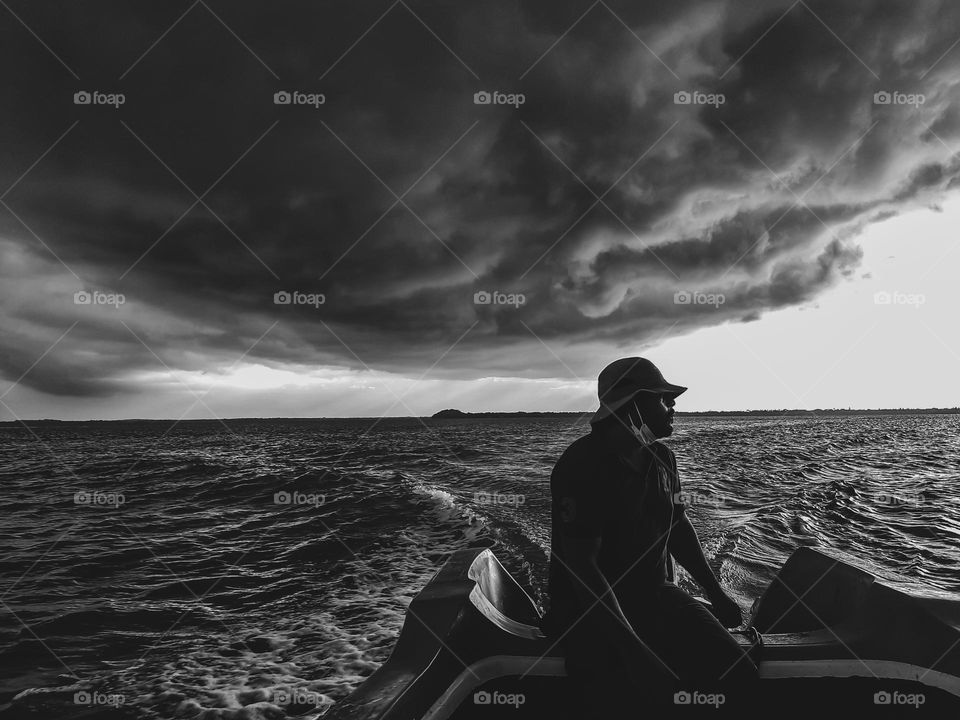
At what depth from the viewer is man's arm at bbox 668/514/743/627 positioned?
2.97 meters

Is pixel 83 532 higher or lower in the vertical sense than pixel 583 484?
lower

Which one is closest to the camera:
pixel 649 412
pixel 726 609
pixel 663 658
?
pixel 663 658

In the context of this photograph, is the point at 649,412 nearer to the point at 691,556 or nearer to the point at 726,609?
the point at 691,556

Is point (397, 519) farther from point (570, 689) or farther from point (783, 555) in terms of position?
point (570, 689)

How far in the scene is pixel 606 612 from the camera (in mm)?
2240

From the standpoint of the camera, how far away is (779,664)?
2.61m

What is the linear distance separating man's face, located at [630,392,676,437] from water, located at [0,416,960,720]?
5.93 feet

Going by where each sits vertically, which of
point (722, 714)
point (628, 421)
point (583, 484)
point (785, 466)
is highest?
point (628, 421)

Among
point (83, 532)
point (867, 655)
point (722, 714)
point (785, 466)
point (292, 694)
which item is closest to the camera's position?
point (722, 714)

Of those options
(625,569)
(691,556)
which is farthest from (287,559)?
(625,569)

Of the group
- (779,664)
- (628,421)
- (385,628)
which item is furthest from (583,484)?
(385,628)

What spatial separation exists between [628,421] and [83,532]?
13200mm

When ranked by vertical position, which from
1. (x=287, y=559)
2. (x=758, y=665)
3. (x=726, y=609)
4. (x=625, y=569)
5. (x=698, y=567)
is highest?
(x=625, y=569)

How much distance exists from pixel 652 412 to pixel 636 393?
161 mm
